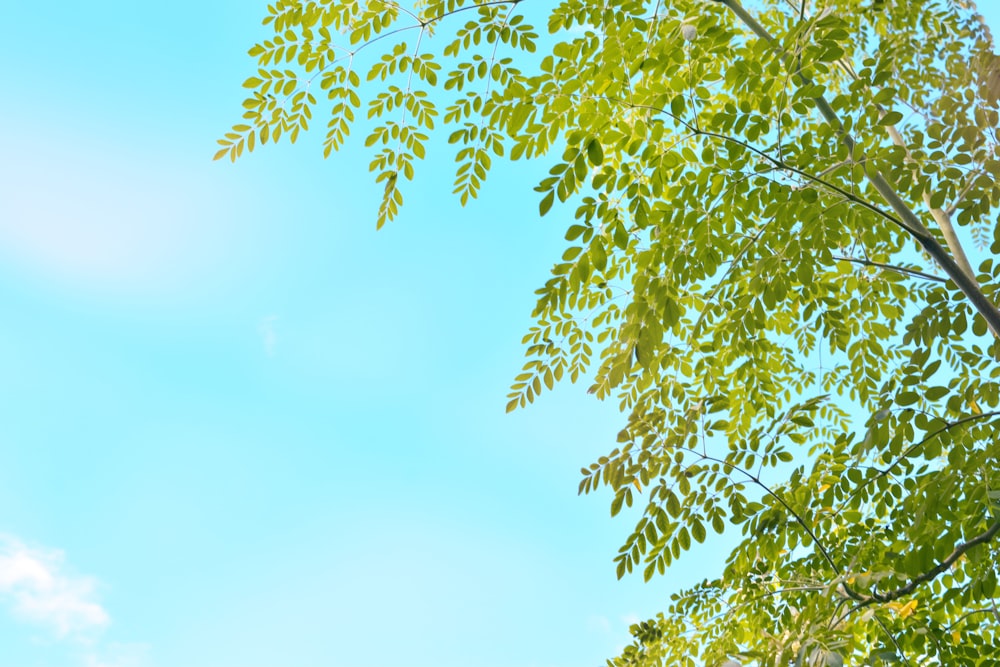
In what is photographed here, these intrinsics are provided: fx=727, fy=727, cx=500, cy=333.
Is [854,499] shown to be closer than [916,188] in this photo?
No

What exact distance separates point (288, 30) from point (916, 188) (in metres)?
3.55

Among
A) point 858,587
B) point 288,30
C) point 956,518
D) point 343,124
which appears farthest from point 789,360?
point 288,30

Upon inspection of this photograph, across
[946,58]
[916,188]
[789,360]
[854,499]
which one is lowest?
[854,499]

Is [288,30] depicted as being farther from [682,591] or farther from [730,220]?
[682,591]

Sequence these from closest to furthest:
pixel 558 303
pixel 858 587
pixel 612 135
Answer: pixel 858 587
pixel 612 135
pixel 558 303

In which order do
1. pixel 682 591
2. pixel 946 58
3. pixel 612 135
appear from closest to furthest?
pixel 612 135
pixel 682 591
pixel 946 58

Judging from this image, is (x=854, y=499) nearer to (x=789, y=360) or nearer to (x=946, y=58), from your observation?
(x=789, y=360)

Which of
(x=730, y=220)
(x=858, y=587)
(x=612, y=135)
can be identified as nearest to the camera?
(x=858, y=587)

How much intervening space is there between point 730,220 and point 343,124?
2.62 m

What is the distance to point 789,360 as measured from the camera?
5672mm

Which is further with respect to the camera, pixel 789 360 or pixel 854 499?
pixel 789 360

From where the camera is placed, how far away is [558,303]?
3682mm

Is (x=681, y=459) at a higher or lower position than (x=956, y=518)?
higher

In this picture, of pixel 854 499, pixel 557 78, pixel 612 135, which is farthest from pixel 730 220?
pixel 854 499
